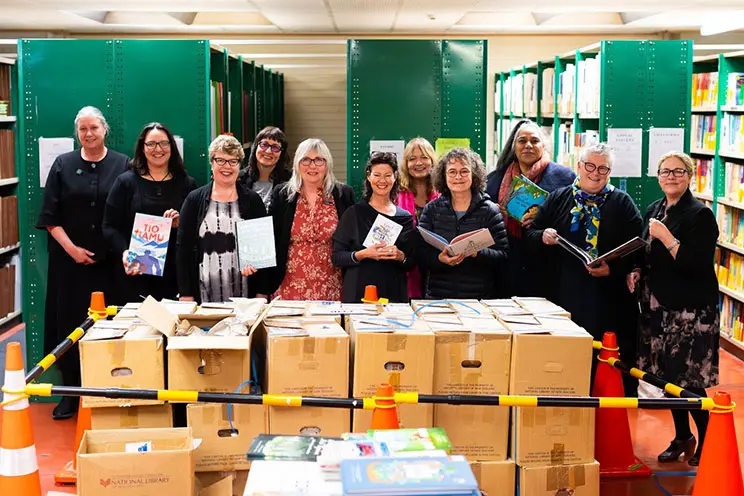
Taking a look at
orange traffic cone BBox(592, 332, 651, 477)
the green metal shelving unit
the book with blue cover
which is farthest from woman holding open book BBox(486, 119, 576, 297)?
the book with blue cover

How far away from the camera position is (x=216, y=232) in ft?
15.3

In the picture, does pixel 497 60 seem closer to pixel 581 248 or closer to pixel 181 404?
pixel 581 248

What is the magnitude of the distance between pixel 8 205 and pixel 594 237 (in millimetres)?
5358

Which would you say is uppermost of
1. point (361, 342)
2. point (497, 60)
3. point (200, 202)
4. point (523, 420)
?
point (497, 60)

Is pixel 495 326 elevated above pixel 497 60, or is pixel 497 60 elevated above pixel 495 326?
pixel 497 60

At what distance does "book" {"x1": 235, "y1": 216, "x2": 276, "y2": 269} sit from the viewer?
15.1ft

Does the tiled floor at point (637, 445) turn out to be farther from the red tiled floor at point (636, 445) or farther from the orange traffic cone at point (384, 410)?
the orange traffic cone at point (384, 410)

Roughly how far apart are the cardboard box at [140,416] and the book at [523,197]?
8.28 feet

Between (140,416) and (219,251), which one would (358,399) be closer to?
(140,416)

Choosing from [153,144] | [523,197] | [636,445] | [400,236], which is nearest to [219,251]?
[153,144]

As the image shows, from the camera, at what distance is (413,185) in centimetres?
531

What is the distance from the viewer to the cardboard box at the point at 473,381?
11.2 ft

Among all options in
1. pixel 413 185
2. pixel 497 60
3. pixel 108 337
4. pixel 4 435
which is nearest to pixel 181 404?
pixel 108 337

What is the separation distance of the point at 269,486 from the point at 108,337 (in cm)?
143
